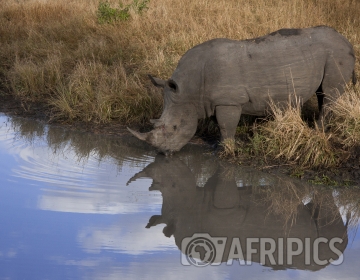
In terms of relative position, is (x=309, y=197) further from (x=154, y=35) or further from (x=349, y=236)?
(x=154, y=35)

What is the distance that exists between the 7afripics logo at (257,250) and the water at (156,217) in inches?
0.5

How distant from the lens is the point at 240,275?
466 cm

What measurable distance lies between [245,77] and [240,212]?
7.18ft

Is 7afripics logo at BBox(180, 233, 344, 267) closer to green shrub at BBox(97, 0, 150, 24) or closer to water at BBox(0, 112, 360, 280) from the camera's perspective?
water at BBox(0, 112, 360, 280)

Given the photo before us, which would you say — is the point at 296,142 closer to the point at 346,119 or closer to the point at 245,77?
the point at 346,119

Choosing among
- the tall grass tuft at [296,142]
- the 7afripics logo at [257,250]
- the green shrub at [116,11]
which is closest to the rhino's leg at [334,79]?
the tall grass tuft at [296,142]

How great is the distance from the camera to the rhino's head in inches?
302

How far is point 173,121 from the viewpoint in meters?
7.80

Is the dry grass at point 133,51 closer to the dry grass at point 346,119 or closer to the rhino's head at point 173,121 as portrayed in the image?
the dry grass at point 346,119

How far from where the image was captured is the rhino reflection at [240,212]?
539cm

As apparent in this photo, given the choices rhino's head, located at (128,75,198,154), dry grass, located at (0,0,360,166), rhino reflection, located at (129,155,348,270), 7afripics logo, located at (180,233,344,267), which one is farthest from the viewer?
rhino's head, located at (128,75,198,154)

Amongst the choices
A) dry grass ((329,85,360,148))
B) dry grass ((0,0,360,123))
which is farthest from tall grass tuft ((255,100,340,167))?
dry grass ((0,0,360,123))

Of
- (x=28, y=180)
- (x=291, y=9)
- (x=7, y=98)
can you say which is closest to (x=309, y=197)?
(x=28, y=180)

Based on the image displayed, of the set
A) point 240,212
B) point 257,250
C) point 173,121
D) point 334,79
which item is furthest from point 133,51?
point 257,250
